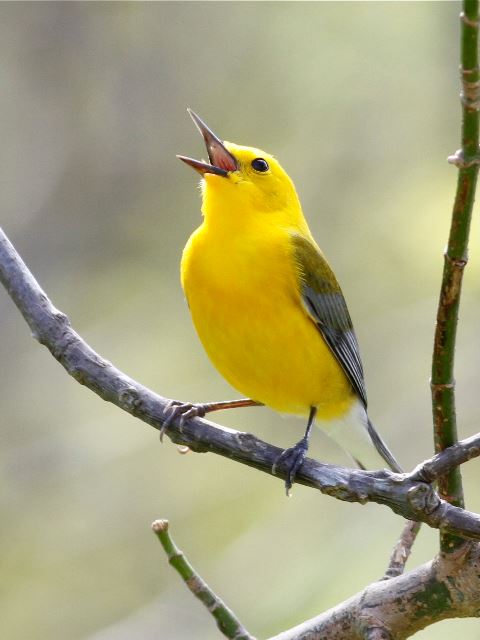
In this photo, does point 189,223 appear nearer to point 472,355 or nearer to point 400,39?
point 400,39

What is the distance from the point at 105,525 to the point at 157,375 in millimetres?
1545

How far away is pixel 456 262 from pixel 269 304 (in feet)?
6.38

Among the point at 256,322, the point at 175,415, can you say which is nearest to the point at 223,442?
the point at 175,415

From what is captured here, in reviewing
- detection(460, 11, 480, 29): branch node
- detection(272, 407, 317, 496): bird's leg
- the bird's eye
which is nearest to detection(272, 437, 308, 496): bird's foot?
detection(272, 407, 317, 496): bird's leg

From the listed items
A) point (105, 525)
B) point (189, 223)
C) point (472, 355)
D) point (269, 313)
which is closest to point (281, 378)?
point (269, 313)

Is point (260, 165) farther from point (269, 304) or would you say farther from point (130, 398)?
point (130, 398)

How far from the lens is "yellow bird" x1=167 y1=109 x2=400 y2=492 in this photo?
4680 millimetres

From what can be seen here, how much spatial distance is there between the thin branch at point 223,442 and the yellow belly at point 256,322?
0.92 meters

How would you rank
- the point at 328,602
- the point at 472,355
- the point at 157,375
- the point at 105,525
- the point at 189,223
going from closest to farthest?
the point at 328,602
the point at 472,355
the point at 105,525
the point at 157,375
the point at 189,223

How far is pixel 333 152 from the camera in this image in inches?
406

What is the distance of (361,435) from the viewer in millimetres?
5523

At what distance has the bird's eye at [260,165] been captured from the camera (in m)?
5.40

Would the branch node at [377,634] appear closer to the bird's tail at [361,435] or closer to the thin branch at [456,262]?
the thin branch at [456,262]

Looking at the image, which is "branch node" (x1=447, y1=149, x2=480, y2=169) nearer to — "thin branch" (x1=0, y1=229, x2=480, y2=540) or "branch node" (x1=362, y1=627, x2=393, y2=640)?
"thin branch" (x1=0, y1=229, x2=480, y2=540)
